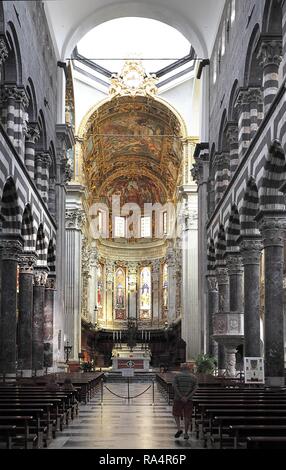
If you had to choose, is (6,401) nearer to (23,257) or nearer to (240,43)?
(23,257)

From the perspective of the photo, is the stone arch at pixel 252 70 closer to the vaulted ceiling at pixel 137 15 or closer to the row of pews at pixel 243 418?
the vaulted ceiling at pixel 137 15

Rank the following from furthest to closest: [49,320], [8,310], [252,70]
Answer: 1. [49,320]
2. [252,70]
3. [8,310]

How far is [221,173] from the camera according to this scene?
3403cm

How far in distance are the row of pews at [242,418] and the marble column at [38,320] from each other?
15.9m

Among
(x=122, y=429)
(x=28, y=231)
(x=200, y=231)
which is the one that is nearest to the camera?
(x=122, y=429)

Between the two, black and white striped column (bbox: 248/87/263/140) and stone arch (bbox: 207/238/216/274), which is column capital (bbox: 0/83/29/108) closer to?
black and white striped column (bbox: 248/87/263/140)

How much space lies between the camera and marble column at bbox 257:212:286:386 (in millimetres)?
21750

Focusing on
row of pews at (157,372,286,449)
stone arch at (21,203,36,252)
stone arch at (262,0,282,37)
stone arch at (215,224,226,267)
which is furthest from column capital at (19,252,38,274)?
row of pews at (157,372,286,449)

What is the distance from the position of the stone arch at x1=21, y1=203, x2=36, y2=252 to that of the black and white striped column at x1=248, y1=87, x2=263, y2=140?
8693 mm

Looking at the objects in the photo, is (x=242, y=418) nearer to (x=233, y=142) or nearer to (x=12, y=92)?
(x=12, y=92)

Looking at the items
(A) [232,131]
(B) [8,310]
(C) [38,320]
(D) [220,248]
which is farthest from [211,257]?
(B) [8,310]

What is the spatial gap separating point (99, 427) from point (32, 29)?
16.1m

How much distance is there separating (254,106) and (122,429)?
45.0 feet
